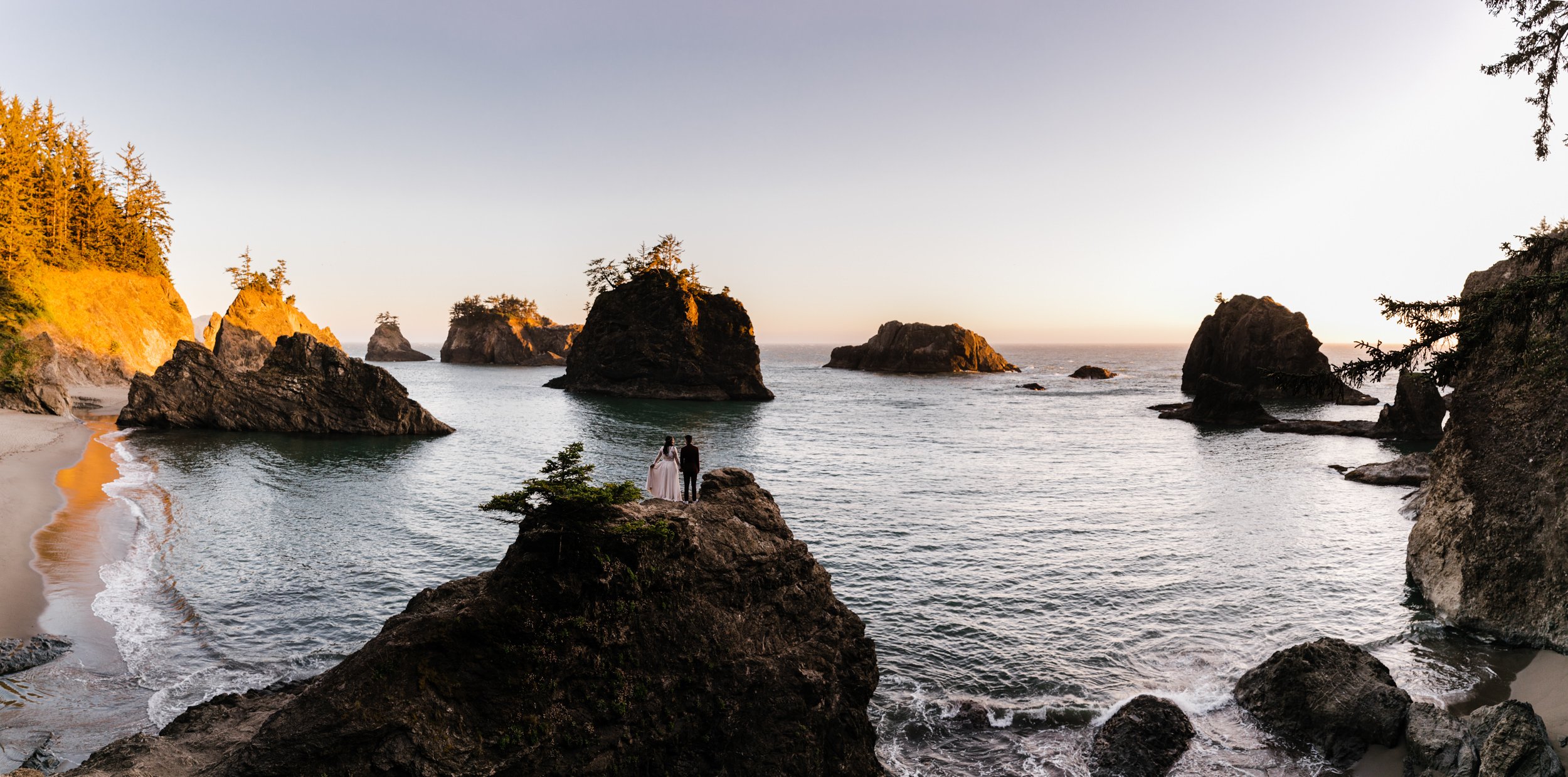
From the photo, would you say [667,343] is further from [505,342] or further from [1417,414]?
[505,342]

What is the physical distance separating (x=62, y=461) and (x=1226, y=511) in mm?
50663

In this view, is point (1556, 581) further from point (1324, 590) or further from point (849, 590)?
point (849, 590)

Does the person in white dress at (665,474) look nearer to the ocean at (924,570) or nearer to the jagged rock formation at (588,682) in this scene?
the jagged rock formation at (588,682)

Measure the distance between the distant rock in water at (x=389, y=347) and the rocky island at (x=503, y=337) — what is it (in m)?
12.2

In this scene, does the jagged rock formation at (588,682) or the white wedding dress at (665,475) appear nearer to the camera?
the jagged rock formation at (588,682)

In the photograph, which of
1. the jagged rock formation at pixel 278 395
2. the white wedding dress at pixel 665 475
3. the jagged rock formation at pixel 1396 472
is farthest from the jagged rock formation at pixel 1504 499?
the jagged rock formation at pixel 278 395

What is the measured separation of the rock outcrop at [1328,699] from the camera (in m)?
11.7

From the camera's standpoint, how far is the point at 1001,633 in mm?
16859

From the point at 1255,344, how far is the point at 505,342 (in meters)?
139

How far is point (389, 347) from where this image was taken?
562ft

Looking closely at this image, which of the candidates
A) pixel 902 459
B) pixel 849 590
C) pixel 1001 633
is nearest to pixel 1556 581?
pixel 1001 633

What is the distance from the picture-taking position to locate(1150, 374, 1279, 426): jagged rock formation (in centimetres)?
5953

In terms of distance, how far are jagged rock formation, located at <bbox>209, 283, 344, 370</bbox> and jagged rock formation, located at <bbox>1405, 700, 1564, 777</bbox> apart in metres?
80.4

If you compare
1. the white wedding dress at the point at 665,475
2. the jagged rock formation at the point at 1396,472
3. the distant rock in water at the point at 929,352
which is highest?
the distant rock in water at the point at 929,352
